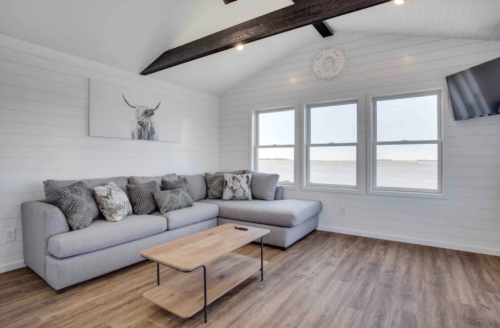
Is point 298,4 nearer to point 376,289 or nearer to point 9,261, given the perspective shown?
point 376,289

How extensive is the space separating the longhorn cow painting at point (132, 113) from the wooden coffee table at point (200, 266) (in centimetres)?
204

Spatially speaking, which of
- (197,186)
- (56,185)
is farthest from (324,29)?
(56,185)

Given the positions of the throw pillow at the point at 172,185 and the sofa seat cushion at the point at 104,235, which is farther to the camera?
the throw pillow at the point at 172,185

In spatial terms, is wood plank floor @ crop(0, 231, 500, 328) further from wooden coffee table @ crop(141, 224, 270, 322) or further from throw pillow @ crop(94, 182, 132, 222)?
throw pillow @ crop(94, 182, 132, 222)

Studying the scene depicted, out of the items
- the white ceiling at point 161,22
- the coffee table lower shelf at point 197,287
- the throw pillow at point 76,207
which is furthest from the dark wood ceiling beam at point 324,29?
the throw pillow at point 76,207

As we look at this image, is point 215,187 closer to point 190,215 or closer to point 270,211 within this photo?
point 190,215

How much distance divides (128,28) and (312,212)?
329cm

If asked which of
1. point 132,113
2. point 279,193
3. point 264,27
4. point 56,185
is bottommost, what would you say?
point 279,193

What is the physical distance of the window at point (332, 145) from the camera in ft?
13.3

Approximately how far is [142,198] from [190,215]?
2.02 ft

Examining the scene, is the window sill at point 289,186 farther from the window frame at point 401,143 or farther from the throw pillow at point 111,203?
the throw pillow at point 111,203

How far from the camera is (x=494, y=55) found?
3.04 m

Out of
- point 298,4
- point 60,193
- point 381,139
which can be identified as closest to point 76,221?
point 60,193

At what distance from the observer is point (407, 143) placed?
143 inches
